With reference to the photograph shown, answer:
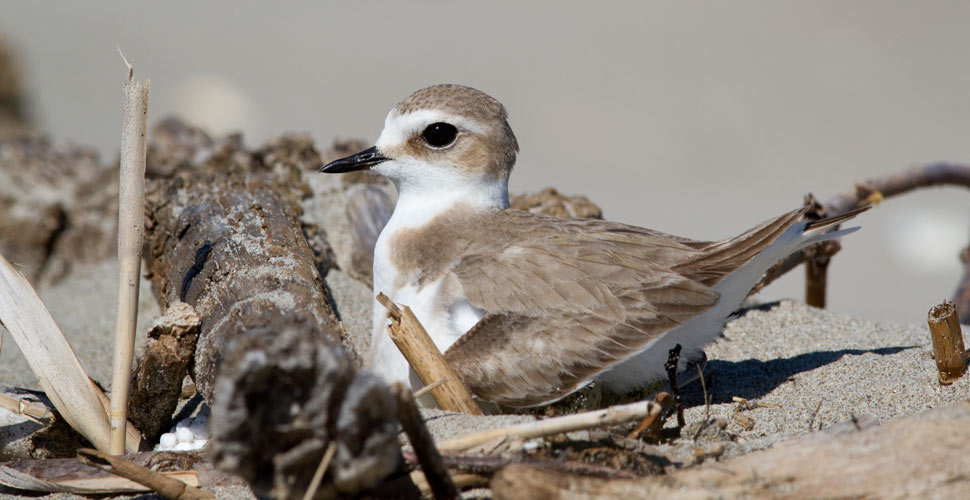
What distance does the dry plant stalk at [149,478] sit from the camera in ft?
7.45

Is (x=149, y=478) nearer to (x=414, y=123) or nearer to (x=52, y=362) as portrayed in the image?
(x=52, y=362)

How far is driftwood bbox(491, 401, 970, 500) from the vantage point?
2.00 metres

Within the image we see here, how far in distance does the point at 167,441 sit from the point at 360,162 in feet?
4.59

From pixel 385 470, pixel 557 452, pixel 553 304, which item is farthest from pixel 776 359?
pixel 385 470

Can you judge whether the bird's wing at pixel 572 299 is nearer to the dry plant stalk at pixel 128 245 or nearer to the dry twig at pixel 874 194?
the dry plant stalk at pixel 128 245

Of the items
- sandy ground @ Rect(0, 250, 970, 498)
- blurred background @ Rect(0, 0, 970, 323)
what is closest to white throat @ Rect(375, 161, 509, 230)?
sandy ground @ Rect(0, 250, 970, 498)

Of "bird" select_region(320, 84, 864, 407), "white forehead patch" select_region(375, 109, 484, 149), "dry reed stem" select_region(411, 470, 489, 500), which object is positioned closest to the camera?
"dry reed stem" select_region(411, 470, 489, 500)

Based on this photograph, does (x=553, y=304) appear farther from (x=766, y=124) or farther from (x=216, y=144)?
(x=766, y=124)

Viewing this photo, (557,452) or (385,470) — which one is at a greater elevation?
(385,470)

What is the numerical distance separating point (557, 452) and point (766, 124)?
866cm

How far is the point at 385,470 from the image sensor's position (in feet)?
6.22

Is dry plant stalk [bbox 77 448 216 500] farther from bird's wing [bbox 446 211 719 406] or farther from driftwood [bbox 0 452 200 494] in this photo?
bird's wing [bbox 446 211 719 406]

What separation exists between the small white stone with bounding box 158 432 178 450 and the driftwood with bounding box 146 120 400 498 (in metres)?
0.31

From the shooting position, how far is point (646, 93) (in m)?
10.9
